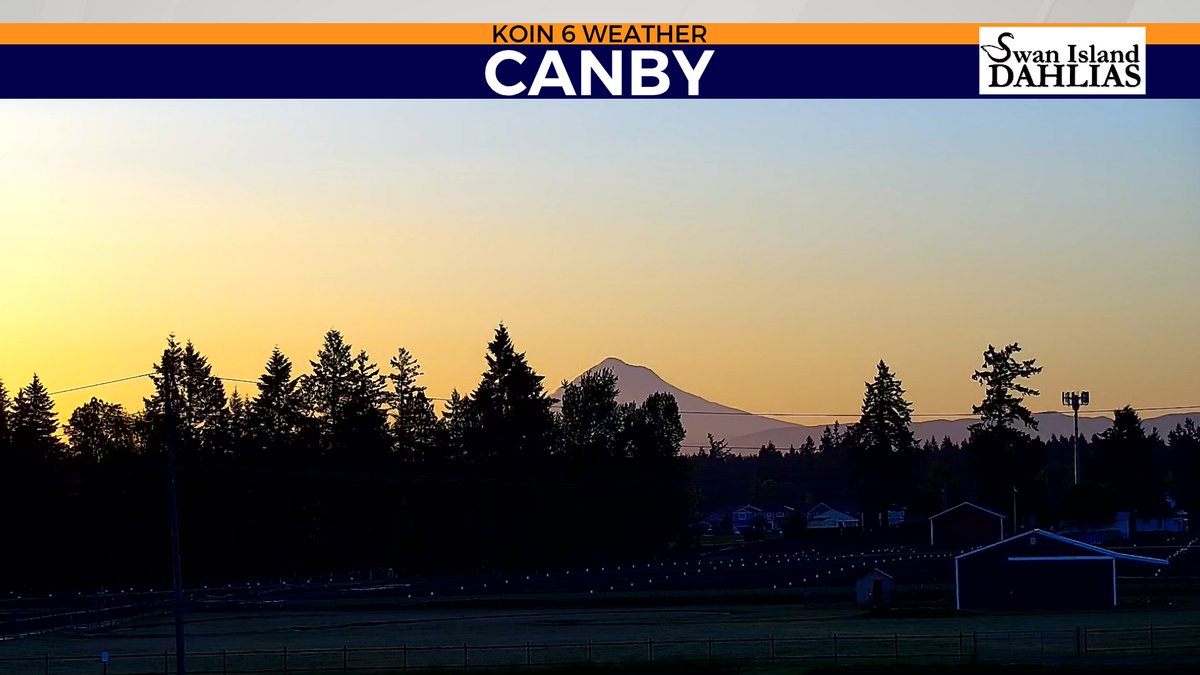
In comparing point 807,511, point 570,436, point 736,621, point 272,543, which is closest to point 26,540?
point 272,543

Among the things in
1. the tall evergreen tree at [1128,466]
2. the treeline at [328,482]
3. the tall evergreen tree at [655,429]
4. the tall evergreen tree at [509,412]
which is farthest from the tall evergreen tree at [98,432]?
the tall evergreen tree at [1128,466]

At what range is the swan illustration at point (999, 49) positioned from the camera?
10.4 m

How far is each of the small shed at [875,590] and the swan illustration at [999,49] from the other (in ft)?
173

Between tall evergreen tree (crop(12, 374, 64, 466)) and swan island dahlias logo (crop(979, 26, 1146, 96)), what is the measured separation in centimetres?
8933

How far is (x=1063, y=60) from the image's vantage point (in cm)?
1041

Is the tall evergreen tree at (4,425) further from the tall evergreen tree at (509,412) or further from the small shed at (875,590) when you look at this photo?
the small shed at (875,590)

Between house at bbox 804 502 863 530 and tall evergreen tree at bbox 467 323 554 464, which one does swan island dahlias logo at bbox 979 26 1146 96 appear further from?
house at bbox 804 502 863 530

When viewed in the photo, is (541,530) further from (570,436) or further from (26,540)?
(26,540)

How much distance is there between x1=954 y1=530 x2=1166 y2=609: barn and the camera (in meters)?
59.1

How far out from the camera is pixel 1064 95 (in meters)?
10.4

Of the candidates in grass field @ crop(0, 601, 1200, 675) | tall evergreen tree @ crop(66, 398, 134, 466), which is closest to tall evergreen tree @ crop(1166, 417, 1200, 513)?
grass field @ crop(0, 601, 1200, 675)

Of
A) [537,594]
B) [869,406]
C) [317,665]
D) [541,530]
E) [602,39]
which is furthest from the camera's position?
[869,406]

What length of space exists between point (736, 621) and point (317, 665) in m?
19.7

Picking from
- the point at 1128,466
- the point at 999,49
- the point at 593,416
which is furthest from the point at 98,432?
the point at 999,49
